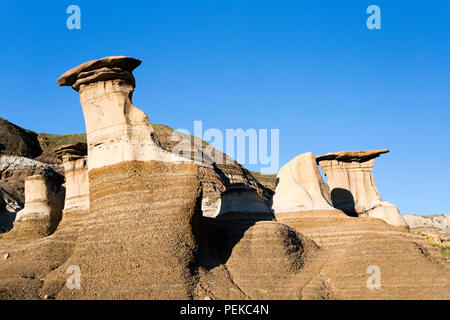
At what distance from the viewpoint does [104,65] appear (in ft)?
64.8

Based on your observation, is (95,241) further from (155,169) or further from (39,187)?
(39,187)

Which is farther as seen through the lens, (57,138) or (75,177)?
(57,138)

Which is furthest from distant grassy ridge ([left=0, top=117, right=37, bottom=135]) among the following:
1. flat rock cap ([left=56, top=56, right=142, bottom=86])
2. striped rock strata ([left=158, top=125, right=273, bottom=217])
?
flat rock cap ([left=56, top=56, right=142, bottom=86])

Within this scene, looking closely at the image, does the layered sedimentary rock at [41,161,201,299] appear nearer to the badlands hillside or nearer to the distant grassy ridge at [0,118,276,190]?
the badlands hillside

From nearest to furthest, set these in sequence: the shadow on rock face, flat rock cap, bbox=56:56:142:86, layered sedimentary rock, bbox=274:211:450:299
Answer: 1. layered sedimentary rock, bbox=274:211:450:299
2. flat rock cap, bbox=56:56:142:86
3. the shadow on rock face

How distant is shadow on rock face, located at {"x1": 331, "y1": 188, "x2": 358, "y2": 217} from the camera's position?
33750 mm

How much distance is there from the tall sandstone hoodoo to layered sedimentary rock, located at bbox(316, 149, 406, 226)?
18.5 metres

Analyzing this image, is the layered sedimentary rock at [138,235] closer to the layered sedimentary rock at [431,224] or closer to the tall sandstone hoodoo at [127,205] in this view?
the tall sandstone hoodoo at [127,205]

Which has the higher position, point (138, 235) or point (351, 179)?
point (138, 235)

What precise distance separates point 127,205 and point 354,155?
69.5 feet

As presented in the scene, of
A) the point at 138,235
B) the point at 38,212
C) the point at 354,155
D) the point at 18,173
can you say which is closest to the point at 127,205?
the point at 138,235

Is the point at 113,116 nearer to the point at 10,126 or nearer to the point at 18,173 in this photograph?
the point at 18,173

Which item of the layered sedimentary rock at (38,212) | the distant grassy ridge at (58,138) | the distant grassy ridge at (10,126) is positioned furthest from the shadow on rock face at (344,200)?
the distant grassy ridge at (58,138)
